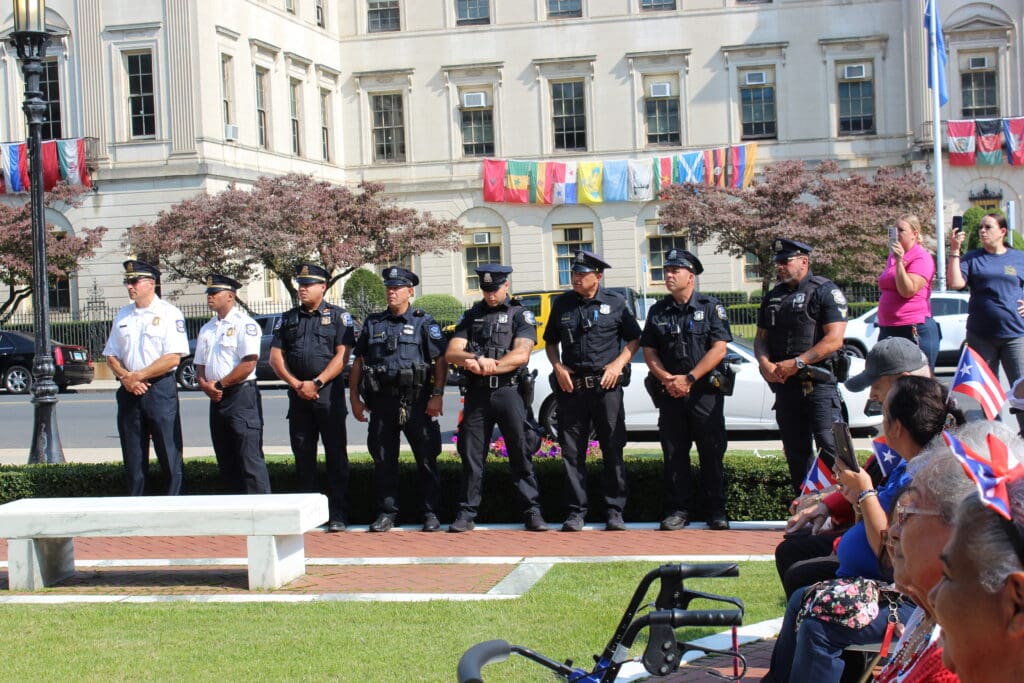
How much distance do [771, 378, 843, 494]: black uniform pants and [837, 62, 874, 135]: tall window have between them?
3636cm

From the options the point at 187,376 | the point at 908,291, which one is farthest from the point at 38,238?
the point at 187,376

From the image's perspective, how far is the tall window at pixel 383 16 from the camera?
44.3m

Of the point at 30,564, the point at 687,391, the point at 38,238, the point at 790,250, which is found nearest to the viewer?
the point at 30,564

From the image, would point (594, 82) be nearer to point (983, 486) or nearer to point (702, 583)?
point (702, 583)

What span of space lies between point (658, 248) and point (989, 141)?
11.4 meters

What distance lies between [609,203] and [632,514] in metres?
34.5

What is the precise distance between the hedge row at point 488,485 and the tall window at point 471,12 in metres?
35.4

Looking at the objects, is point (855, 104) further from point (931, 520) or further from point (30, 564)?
point (931, 520)

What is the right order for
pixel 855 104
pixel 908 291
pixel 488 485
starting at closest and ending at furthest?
pixel 908 291 < pixel 488 485 < pixel 855 104

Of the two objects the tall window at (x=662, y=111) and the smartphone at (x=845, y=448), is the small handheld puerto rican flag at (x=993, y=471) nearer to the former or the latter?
the smartphone at (x=845, y=448)

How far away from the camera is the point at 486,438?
30.5ft

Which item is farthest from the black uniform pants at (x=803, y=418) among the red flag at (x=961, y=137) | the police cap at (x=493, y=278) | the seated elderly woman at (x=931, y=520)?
the red flag at (x=961, y=137)

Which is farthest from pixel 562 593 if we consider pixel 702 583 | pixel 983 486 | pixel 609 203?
pixel 609 203

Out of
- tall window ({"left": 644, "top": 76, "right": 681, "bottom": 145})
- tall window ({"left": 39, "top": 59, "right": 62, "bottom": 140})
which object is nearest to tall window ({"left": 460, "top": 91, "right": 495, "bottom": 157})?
tall window ({"left": 644, "top": 76, "right": 681, "bottom": 145})
